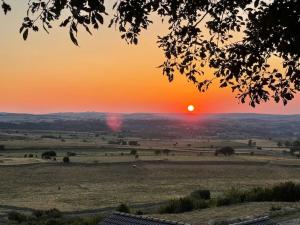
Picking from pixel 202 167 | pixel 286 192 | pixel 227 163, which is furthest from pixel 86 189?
pixel 227 163

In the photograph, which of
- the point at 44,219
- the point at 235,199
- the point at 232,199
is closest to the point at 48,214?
the point at 44,219

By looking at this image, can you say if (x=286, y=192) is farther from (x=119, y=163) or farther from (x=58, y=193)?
(x=119, y=163)

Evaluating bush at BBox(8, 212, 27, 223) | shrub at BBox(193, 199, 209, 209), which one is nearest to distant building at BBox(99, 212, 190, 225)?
bush at BBox(8, 212, 27, 223)

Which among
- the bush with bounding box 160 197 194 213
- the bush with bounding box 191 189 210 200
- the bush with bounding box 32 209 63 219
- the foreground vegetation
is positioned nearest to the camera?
the foreground vegetation

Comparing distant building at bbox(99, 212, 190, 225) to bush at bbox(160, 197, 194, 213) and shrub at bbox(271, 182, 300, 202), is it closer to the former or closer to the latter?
bush at bbox(160, 197, 194, 213)

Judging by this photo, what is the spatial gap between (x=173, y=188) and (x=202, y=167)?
24745 millimetres

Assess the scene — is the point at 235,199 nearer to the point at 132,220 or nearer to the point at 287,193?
the point at 287,193

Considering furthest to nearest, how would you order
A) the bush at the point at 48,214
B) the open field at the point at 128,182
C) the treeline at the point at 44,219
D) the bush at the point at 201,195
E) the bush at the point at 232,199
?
the bush at the point at 201,195, the open field at the point at 128,182, the bush at the point at 232,199, the bush at the point at 48,214, the treeline at the point at 44,219

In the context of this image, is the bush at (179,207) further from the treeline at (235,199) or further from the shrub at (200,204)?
the shrub at (200,204)

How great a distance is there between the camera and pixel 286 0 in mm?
8977

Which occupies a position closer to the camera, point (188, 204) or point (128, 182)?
point (188, 204)

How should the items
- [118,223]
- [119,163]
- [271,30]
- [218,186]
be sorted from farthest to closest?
[119,163]
[218,186]
[118,223]
[271,30]

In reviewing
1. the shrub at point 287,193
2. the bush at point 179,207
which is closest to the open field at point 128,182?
the bush at point 179,207

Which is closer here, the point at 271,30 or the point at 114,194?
the point at 271,30
